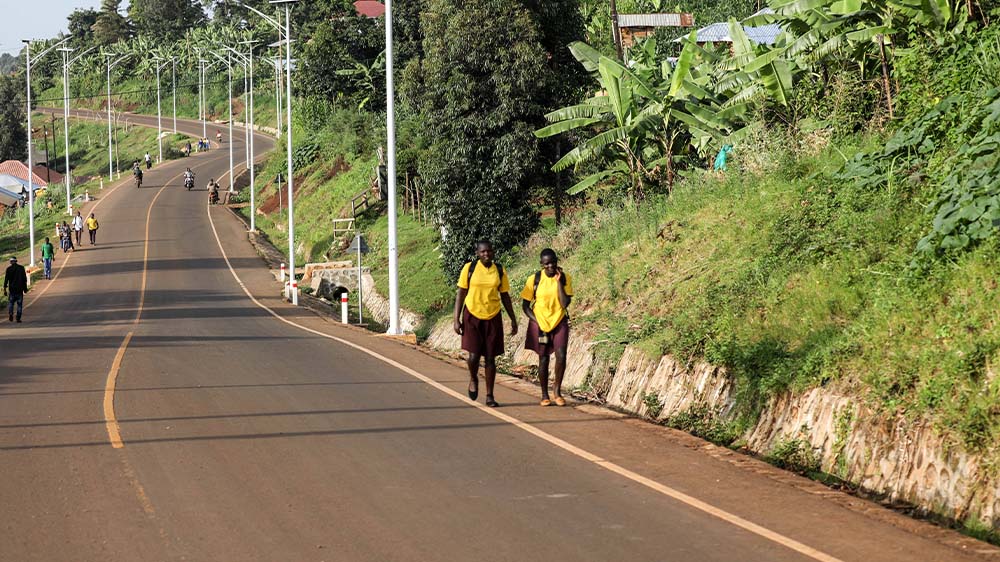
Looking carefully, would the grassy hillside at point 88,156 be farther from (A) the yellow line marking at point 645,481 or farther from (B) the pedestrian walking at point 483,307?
(B) the pedestrian walking at point 483,307

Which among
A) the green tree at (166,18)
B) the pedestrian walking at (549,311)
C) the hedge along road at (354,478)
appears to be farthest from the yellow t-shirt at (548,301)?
the green tree at (166,18)

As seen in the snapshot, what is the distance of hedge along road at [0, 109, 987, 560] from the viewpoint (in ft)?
24.1

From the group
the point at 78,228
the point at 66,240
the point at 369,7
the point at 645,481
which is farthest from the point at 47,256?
the point at 369,7

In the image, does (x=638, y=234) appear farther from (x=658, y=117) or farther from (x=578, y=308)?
(x=658, y=117)

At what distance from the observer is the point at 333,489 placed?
8.77m

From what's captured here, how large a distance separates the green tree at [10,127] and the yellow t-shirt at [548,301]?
119271 millimetres

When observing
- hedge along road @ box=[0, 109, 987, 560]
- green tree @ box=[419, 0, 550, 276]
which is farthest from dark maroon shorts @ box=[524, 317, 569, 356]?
green tree @ box=[419, 0, 550, 276]

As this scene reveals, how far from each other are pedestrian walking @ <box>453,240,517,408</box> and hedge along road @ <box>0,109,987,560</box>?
669mm

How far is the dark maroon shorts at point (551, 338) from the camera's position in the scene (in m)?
12.7

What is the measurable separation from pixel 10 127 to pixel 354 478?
12334cm

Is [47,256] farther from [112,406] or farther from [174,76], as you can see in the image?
[174,76]

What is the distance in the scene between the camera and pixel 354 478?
9.16m

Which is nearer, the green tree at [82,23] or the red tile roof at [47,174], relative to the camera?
the red tile roof at [47,174]

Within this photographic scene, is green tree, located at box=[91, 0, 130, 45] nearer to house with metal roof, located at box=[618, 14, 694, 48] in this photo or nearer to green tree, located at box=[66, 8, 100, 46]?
green tree, located at box=[66, 8, 100, 46]
